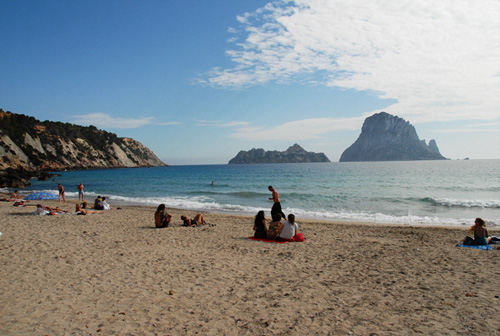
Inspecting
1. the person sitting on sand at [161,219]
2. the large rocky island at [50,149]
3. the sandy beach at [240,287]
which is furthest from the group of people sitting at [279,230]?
the large rocky island at [50,149]

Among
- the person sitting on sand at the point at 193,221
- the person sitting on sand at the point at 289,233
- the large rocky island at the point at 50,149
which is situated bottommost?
the person sitting on sand at the point at 193,221

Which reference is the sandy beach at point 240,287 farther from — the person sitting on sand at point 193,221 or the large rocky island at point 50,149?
the large rocky island at point 50,149

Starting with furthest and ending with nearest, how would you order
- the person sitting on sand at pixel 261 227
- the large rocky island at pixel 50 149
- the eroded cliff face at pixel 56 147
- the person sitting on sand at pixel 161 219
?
the eroded cliff face at pixel 56 147
the large rocky island at pixel 50 149
the person sitting on sand at pixel 161 219
the person sitting on sand at pixel 261 227

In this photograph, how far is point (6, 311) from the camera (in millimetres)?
4758

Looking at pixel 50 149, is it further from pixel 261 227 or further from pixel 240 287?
pixel 240 287

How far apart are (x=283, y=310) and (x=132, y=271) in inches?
150

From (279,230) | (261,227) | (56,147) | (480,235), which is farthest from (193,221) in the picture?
(56,147)

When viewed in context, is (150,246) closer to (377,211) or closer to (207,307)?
(207,307)

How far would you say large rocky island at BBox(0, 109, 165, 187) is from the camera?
61.9m

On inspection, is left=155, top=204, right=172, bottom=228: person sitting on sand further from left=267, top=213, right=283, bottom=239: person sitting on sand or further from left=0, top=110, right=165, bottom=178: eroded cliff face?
left=0, top=110, right=165, bottom=178: eroded cliff face

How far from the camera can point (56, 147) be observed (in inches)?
3883

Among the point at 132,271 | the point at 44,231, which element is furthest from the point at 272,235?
the point at 44,231

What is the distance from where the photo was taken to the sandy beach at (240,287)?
4516 mm

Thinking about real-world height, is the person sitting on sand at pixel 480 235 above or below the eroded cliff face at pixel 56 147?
below
